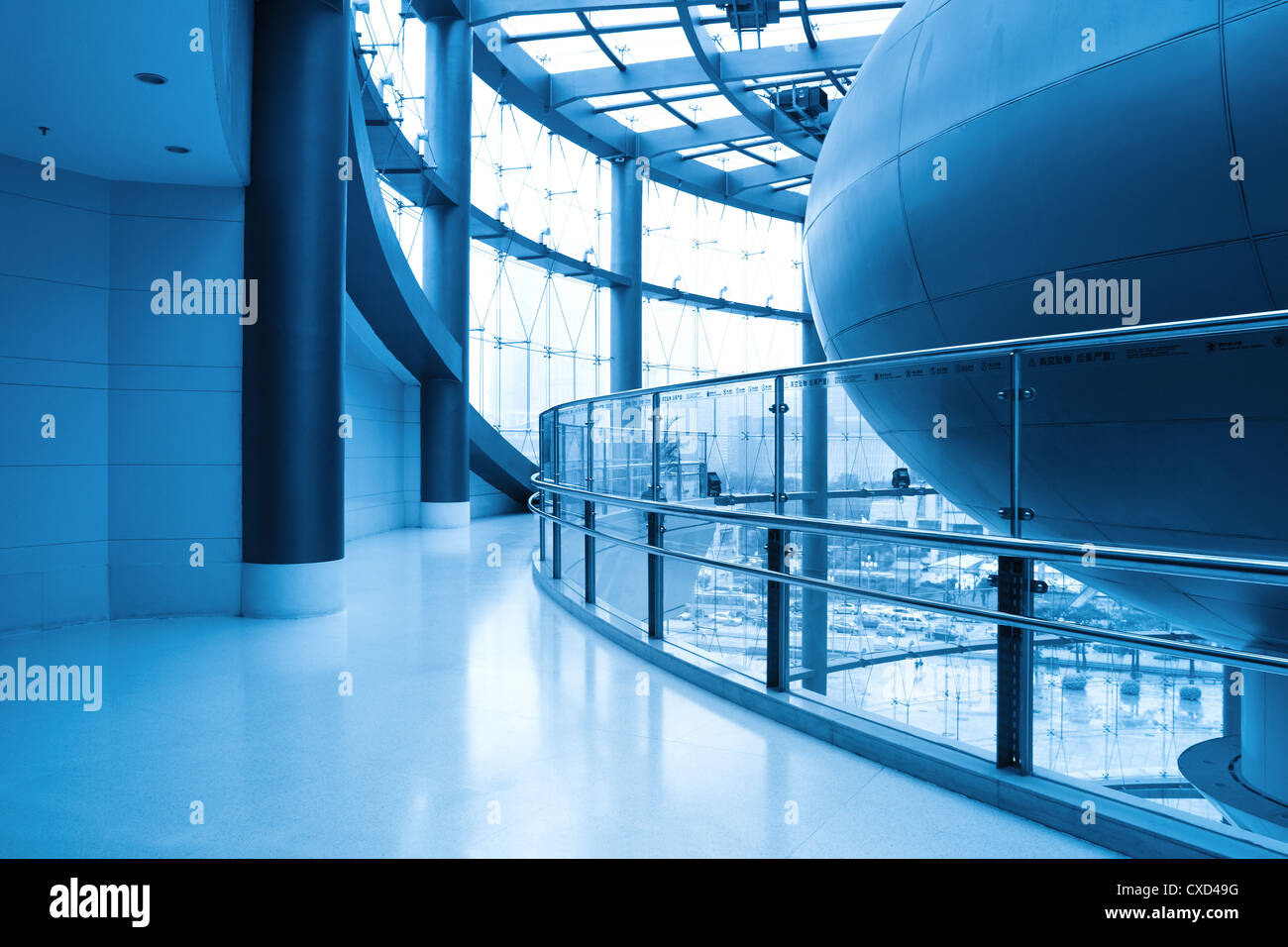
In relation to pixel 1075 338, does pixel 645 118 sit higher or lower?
higher

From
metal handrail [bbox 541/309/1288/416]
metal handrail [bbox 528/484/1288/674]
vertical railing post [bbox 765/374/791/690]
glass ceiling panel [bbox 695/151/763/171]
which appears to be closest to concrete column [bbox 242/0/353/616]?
metal handrail [bbox 528/484/1288/674]

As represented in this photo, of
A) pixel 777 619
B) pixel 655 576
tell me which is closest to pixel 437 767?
pixel 777 619

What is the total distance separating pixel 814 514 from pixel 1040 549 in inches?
68.6

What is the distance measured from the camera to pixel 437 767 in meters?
3.15

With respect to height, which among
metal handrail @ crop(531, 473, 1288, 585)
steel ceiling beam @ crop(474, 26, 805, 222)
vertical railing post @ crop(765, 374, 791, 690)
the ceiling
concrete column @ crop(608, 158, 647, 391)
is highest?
Result: steel ceiling beam @ crop(474, 26, 805, 222)

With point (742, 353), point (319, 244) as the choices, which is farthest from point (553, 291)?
point (319, 244)

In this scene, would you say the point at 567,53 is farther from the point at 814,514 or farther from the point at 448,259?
the point at 814,514

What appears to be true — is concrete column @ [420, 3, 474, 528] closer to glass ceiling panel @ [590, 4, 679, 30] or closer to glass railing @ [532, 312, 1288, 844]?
glass ceiling panel @ [590, 4, 679, 30]

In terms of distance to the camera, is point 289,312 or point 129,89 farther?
point 289,312

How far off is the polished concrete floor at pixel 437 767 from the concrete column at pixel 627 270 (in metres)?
15.9

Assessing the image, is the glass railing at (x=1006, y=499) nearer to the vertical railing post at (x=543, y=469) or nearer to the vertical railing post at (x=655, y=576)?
the vertical railing post at (x=655, y=576)

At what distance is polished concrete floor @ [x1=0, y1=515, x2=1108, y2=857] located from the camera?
2.51 m

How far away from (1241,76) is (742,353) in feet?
77.6

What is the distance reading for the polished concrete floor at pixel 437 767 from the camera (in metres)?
2.51
